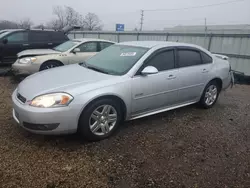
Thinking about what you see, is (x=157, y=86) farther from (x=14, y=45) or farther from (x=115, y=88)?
(x=14, y=45)

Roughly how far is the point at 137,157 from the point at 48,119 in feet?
4.16

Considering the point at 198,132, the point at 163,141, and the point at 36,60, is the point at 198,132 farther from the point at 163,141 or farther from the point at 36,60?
the point at 36,60

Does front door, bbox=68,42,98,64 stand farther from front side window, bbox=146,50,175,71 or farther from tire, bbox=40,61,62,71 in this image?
front side window, bbox=146,50,175,71

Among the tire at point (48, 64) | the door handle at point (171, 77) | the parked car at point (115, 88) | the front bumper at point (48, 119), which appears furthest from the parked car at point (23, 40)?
the door handle at point (171, 77)

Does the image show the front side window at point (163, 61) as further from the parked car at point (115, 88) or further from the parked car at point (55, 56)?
the parked car at point (55, 56)

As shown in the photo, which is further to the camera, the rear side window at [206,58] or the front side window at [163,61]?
the rear side window at [206,58]

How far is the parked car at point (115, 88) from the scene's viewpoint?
3.15 metres

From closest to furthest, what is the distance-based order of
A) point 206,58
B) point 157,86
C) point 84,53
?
point 157,86
point 206,58
point 84,53

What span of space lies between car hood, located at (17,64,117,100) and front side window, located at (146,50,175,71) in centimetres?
88

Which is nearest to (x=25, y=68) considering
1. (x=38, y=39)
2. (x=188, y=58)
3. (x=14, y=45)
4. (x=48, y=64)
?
(x=48, y=64)

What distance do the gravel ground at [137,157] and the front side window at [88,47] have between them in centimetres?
385

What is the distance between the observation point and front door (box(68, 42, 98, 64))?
24.4 feet

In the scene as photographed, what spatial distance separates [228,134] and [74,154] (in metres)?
2.56

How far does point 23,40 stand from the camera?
31.3ft
